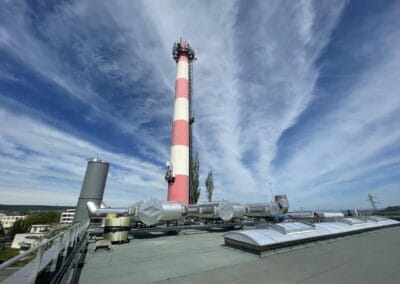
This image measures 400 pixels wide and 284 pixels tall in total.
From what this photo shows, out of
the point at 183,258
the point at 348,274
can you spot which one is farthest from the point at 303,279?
the point at 183,258

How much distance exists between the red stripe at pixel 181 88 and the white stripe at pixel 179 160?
24.5 ft

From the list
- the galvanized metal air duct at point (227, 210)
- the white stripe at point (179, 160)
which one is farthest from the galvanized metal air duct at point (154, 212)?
the white stripe at point (179, 160)

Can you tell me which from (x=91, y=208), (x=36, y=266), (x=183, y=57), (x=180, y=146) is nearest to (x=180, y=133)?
(x=180, y=146)

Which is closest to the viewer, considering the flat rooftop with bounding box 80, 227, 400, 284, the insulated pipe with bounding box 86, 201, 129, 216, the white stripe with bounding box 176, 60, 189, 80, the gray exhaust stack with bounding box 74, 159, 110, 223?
the flat rooftop with bounding box 80, 227, 400, 284

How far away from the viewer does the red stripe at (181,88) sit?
25062mm

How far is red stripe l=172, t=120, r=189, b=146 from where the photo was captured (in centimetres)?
2227

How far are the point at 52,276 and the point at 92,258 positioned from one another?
3352mm

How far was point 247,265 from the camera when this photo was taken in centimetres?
575

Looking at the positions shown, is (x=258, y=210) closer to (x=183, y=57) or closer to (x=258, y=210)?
(x=258, y=210)

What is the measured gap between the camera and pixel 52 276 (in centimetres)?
417

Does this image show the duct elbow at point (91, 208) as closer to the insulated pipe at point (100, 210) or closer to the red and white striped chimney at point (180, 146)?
the insulated pipe at point (100, 210)

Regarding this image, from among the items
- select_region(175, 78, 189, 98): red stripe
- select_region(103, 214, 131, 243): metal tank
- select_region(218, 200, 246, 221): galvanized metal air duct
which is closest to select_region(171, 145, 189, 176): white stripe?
select_region(218, 200, 246, 221): galvanized metal air duct

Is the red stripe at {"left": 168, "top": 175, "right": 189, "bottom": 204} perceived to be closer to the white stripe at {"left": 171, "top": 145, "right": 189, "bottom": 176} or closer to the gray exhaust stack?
the white stripe at {"left": 171, "top": 145, "right": 189, "bottom": 176}

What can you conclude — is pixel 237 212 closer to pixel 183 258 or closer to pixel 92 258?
pixel 183 258
